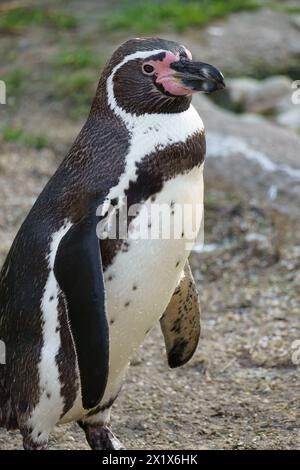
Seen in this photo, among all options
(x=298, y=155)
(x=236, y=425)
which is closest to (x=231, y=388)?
(x=236, y=425)

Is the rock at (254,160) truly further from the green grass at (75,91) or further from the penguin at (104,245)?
the penguin at (104,245)

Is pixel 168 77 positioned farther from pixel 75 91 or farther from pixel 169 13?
pixel 169 13

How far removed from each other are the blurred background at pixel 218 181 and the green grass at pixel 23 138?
1 centimetres

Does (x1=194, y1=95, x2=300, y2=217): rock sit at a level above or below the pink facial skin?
below

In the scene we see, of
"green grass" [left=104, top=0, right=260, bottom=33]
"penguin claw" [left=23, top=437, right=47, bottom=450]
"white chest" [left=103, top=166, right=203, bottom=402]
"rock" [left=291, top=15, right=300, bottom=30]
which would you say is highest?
"white chest" [left=103, top=166, right=203, bottom=402]

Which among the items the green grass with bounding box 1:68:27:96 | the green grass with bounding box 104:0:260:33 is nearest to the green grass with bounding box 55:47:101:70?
the green grass with bounding box 1:68:27:96

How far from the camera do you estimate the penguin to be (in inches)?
115

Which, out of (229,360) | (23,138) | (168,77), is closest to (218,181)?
(23,138)

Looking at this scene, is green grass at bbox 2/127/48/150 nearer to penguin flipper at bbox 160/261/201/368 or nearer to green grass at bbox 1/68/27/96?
green grass at bbox 1/68/27/96

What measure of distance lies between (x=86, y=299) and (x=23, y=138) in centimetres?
438

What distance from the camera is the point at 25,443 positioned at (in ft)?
10.5

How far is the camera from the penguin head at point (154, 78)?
298 centimetres

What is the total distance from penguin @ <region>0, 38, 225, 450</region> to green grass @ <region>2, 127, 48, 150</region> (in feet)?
12.5
